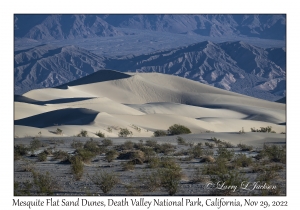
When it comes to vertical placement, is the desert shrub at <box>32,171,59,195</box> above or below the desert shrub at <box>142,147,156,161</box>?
below

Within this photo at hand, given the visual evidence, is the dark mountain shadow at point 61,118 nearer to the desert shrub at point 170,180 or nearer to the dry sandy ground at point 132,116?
the dry sandy ground at point 132,116

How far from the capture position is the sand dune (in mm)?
51812

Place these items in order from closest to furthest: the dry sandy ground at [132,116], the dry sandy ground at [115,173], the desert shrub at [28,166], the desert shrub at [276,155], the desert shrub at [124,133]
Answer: the dry sandy ground at [115,173], the desert shrub at [28,166], the dry sandy ground at [132,116], the desert shrub at [276,155], the desert shrub at [124,133]

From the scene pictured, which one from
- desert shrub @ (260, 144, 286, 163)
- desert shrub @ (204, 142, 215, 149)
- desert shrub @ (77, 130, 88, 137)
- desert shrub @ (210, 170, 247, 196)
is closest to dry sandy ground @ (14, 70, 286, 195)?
desert shrub @ (210, 170, 247, 196)

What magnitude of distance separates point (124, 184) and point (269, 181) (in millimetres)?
4369

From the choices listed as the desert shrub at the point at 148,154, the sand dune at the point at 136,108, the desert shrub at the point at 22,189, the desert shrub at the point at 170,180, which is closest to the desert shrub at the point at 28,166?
the desert shrub at the point at 22,189

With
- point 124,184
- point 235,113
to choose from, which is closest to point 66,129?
point 124,184

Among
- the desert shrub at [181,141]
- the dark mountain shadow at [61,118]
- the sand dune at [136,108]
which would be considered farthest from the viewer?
the dark mountain shadow at [61,118]

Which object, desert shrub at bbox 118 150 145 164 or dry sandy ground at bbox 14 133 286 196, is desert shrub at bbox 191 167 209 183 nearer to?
dry sandy ground at bbox 14 133 286 196

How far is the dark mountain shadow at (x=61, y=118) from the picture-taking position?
2076 inches

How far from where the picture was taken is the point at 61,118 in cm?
5547

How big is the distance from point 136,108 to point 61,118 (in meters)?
24.7
